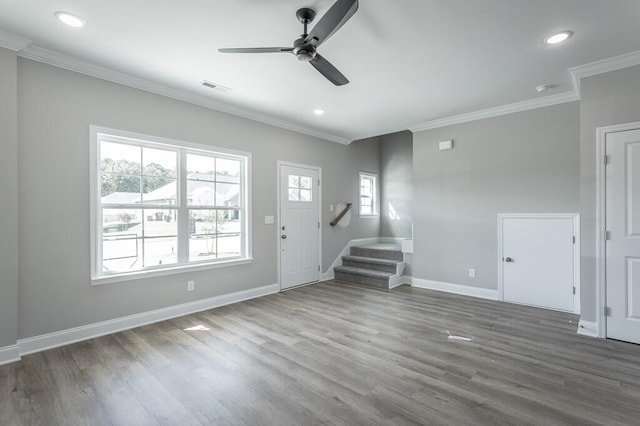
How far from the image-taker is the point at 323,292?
506cm

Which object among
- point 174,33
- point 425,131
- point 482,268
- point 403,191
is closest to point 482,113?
point 425,131

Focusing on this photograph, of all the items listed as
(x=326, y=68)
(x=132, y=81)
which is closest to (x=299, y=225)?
(x=132, y=81)

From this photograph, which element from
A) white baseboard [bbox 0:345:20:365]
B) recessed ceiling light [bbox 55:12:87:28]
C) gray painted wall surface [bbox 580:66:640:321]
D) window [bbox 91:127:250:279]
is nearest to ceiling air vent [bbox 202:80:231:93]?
window [bbox 91:127:250:279]

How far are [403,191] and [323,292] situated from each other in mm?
3386

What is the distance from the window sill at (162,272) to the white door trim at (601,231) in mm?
4239

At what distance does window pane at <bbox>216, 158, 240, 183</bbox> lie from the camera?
173 inches

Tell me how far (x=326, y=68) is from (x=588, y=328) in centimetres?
378

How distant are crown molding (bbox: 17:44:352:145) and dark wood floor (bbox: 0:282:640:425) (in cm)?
277

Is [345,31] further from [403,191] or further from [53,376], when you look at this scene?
[403,191]

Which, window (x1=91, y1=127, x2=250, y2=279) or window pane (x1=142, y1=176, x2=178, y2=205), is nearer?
window (x1=91, y1=127, x2=250, y2=279)

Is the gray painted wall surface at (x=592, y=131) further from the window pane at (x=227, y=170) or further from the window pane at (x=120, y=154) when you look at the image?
the window pane at (x=120, y=154)

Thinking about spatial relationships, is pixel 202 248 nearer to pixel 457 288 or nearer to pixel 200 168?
pixel 200 168

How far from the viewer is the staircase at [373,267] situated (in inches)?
213

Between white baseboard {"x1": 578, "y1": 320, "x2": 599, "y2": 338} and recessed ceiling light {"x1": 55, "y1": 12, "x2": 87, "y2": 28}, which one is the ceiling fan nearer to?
recessed ceiling light {"x1": 55, "y1": 12, "x2": 87, "y2": 28}
